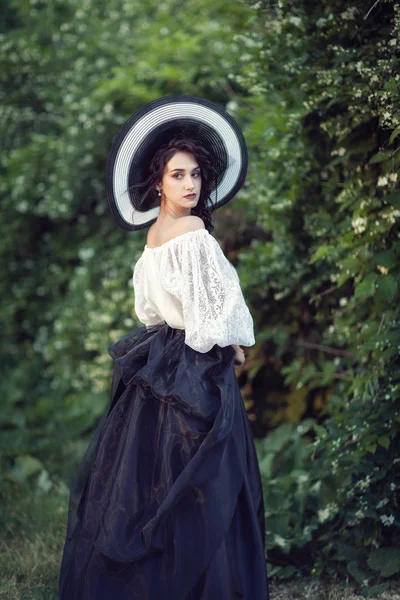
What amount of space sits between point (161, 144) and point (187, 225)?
379 millimetres

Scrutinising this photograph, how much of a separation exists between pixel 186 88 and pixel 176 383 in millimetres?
3483

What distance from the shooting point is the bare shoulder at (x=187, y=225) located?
2516 millimetres

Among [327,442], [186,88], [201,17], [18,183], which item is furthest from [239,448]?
[201,17]

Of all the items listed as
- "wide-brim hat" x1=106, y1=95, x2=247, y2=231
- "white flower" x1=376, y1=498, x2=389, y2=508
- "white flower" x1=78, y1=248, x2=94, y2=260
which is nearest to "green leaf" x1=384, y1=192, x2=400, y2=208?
"wide-brim hat" x1=106, y1=95, x2=247, y2=231

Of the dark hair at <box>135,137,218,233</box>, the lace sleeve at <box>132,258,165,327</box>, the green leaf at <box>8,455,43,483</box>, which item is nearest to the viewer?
the dark hair at <box>135,137,218,233</box>

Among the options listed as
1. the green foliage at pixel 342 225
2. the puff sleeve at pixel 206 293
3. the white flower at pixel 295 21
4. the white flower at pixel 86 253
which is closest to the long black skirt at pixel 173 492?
the puff sleeve at pixel 206 293

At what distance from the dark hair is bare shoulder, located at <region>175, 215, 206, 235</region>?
0.23m

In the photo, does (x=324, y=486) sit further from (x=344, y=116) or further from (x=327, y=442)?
(x=344, y=116)

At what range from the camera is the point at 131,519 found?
7.94 feet

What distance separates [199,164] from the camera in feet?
8.75

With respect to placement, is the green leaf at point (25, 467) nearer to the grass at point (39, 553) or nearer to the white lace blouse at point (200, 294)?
the grass at point (39, 553)

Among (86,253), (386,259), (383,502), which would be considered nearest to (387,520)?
(383,502)

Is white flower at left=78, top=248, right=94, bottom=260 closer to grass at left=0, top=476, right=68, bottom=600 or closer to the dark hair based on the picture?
grass at left=0, top=476, right=68, bottom=600

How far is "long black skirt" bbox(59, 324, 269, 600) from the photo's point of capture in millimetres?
2334
